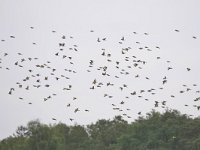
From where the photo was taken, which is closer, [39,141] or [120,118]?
[39,141]

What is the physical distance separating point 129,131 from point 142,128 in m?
2.60

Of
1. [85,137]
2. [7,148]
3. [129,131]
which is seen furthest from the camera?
[85,137]

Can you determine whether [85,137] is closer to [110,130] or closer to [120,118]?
[110,130]

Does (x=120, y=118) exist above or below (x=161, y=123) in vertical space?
above

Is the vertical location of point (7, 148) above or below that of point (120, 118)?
below

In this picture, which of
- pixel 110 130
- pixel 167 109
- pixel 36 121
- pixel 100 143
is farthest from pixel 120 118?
pixel 36 121

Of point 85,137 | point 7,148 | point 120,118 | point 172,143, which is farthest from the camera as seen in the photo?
point 120,118

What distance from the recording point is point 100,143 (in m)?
89.1

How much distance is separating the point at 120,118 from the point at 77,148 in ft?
85.6

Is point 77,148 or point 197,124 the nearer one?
point 197,124

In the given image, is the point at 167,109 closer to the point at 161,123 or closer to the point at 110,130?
the point at 161,123

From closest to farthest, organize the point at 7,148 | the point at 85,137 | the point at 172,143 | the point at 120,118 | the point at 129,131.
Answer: the point at 172,143, the point at 129,131, the point at 7,148, the point at 85,137, the point at 120,118

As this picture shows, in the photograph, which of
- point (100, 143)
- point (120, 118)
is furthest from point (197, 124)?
point (120, 118)

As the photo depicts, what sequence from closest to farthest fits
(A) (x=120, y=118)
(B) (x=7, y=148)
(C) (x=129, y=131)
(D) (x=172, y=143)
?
(D) (x=172, y=143)
(C) (x=129, y=131)
(B) (x=7, y=148)
(A) (x=120, y=118)
